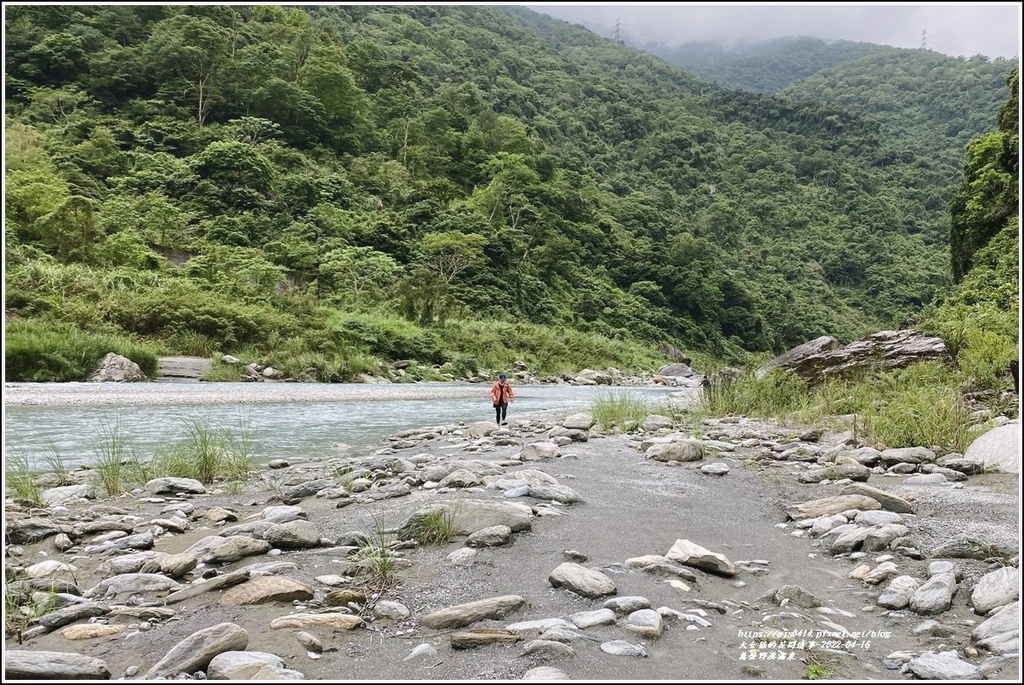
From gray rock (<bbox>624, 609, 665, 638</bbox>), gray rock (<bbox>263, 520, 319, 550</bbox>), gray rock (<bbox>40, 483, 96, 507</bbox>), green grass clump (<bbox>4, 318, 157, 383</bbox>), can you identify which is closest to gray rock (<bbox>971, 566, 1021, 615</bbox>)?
gray rock (<bbox>624, 609, 665, 638</bbox>)

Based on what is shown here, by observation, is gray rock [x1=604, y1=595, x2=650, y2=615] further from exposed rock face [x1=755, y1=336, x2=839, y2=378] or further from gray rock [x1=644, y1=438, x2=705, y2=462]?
exposed rock face [x1=755, y1=336, x2=839, y2=378]

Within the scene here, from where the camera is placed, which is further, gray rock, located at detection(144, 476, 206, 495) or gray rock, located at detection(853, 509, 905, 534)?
gray rock, located at detection(144, 476, 206, 495)

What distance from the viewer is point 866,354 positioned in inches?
497

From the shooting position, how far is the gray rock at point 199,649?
2.38m

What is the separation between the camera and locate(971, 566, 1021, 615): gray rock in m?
3.04

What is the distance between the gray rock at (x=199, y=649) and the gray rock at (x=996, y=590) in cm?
354

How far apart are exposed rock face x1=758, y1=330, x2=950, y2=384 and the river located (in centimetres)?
313

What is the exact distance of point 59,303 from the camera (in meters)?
20.2

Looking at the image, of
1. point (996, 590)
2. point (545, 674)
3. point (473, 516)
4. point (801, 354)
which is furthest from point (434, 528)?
point (801, 354)

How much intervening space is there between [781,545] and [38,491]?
6702mm

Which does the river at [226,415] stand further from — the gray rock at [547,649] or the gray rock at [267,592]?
the gray rock at [547,649]

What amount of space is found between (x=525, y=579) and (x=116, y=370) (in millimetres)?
19373

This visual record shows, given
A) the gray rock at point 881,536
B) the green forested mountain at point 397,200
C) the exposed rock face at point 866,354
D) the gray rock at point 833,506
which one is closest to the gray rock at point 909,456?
the gray rock at point 833,506

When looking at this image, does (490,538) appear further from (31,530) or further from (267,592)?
(31,530)
